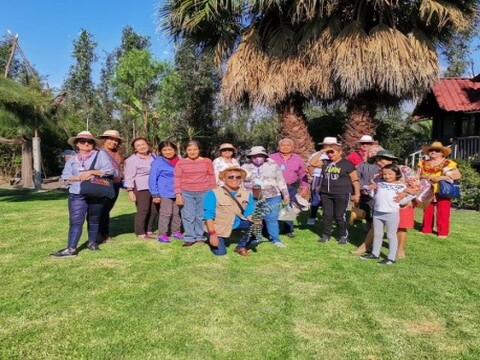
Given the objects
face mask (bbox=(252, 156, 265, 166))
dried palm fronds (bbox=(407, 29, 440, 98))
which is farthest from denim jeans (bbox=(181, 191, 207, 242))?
dried palm fronds (bbox=(407, 29, 440, 98))

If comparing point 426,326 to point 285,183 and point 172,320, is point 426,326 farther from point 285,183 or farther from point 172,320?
point 285,183

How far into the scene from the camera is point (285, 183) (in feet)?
22.4

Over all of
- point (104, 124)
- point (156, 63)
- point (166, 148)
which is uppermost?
point (156, 63)

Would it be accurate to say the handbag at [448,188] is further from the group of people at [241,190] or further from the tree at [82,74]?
the tree at [82,74]

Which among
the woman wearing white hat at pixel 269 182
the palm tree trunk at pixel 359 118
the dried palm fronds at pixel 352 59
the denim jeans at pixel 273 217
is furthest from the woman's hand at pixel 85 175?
the palm tree trunk at pixel 359 118

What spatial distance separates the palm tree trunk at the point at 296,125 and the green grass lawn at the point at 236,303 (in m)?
5.41

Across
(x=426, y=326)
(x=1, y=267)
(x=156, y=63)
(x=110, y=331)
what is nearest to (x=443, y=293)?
(x=426, y=326)

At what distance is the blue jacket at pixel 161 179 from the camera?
21.9ft

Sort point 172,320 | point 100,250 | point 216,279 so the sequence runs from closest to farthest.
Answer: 1. point 172,320
2. point 216,279
3. point 100,250

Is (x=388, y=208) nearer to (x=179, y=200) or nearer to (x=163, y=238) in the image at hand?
(x=179, y=200)

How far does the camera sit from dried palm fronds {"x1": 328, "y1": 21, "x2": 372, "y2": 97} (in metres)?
10.2

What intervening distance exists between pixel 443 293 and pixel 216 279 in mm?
2291

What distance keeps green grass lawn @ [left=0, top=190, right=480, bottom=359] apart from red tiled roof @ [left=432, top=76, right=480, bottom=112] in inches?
483

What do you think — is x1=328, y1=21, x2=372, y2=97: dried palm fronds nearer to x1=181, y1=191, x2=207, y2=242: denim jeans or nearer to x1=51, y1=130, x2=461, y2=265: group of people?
x1=51, y1=130, x2=461, y2=265: group of people
